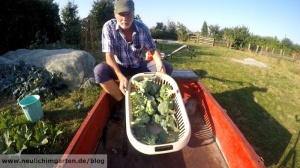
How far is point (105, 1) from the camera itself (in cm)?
1576

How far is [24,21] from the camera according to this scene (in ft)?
23.9

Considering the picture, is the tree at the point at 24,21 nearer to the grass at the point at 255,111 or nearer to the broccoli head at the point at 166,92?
the grass at the point at 255,111

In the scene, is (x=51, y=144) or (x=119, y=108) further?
(x=119, y=108)

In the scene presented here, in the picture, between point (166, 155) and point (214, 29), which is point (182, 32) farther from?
point (166, 155)

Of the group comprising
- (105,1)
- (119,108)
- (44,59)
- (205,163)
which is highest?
(105,1)

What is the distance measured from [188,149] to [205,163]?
0.29 m

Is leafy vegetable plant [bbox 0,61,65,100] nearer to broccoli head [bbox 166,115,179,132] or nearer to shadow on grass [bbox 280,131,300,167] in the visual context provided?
broccoli head [bbox 166,115,179,132]

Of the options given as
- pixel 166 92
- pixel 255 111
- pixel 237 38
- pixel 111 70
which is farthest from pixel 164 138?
pixel 237 38

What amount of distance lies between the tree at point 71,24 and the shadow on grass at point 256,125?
739cm

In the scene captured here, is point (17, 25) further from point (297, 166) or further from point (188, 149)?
point (297, 166)

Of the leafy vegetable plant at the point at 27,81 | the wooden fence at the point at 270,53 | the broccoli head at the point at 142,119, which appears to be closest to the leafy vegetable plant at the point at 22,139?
the broccoli head at the point at 142,119

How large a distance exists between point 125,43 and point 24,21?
5779 mm

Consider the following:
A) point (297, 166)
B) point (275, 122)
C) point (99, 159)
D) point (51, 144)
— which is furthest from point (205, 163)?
point (275, 122)

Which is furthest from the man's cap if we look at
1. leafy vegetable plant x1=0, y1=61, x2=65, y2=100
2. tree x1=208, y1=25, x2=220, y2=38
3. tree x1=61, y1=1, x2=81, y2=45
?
tree x1=208, y1=25, x2=220, y2=38
